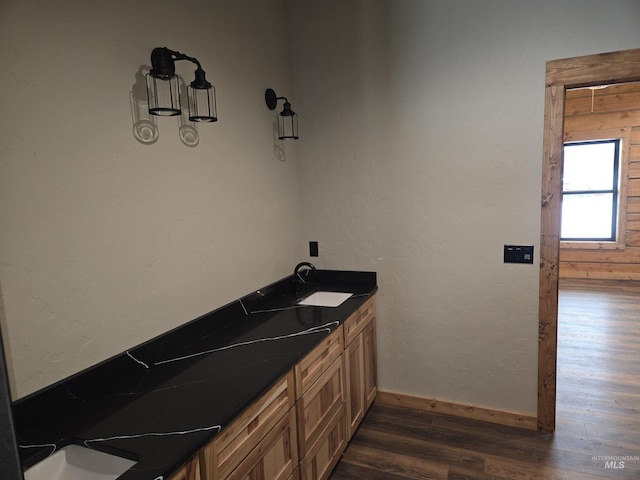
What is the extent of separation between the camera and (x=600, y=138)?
583 cm

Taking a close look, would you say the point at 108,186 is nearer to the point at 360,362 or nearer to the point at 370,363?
the point at 360,362

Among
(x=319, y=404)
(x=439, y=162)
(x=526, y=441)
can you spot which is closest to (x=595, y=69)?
(x=439, y=162)

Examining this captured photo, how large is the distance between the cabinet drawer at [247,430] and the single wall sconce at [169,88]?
3.85ft

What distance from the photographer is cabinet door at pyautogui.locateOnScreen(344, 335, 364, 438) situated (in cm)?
235

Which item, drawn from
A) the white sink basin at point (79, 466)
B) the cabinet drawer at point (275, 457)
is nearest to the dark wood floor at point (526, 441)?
the cabinet drawer at point (275, 457)

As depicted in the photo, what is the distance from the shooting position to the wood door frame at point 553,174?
2.15 m

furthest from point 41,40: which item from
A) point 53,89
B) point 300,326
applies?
point 300,326

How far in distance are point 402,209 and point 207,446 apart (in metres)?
1.93

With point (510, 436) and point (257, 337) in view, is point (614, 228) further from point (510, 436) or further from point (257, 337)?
point (257, 337)

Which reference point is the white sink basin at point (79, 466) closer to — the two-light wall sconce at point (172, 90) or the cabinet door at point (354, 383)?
the two-light wall sconce at point (172, 90)

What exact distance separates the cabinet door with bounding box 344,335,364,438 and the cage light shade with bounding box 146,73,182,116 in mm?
1516

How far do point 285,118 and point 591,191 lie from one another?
5433mm

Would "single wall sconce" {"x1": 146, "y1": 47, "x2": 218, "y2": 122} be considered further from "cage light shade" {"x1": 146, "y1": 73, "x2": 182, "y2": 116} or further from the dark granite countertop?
the dark granite countertop

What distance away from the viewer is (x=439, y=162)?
8.45 ft
